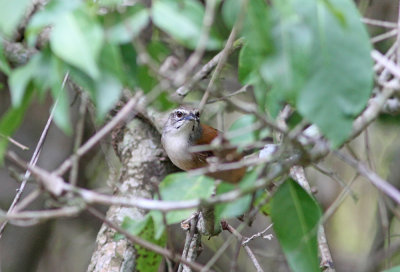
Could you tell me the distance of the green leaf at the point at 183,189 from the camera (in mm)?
2344

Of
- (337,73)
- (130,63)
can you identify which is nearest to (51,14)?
(130,63)

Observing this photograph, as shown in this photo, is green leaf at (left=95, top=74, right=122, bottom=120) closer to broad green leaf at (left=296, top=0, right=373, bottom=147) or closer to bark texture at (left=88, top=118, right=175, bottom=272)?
broad green leaf at (left=296, top=0, right=373, bottom=147)

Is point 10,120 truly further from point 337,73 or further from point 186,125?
point 186,125

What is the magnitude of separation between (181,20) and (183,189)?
0.77 metres

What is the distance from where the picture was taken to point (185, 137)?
522 centimetres

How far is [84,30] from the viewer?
179 centimetres

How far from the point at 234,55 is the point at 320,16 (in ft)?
13.4

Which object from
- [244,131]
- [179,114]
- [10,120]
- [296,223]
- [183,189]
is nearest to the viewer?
[10,120]

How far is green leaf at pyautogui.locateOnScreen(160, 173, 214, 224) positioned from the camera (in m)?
2.34

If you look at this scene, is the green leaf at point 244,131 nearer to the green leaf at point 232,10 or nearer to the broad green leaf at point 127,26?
the green leaf at point 232,10

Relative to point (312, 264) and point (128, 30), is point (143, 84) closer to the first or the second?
point (128, 30)

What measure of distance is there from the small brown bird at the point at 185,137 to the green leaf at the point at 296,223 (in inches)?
83.5

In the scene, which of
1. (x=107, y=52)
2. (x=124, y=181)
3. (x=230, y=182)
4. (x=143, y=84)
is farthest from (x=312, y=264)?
(x=124, y=181)

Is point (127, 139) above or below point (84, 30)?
below
